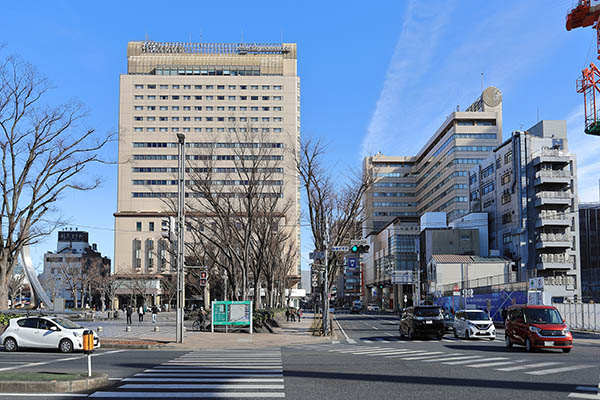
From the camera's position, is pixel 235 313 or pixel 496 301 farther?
pixel 496 301

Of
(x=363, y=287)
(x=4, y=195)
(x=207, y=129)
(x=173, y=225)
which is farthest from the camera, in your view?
(x=363, y=287)

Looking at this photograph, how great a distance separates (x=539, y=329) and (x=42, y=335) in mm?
18832

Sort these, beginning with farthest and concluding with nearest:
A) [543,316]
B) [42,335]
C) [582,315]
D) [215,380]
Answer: [582,315] < [42,335] < [543,316] < [215,380]

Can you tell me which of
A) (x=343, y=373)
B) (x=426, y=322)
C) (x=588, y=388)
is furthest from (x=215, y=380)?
(x=426, y=322)

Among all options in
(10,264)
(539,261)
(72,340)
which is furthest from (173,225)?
(539,261)

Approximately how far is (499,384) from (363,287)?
518ft

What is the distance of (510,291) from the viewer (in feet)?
156

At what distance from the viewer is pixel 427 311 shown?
99.5 ft

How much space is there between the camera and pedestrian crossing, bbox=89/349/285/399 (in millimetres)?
11625

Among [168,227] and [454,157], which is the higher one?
[454,157]

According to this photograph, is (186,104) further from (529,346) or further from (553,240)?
(529,346)

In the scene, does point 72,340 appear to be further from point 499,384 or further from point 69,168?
point 499,384

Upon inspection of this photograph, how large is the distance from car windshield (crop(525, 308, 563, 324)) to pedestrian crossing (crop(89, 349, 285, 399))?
970 centimetres

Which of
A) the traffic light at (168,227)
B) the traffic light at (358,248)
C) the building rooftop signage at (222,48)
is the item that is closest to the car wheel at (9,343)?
the traffic light at (168,227)
